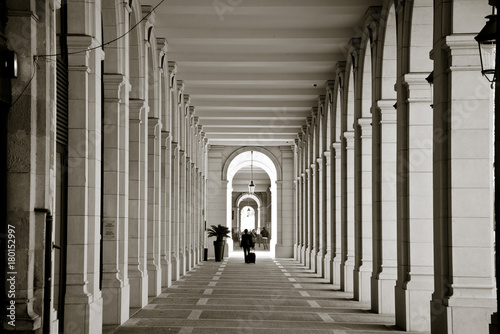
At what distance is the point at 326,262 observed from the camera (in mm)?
25516

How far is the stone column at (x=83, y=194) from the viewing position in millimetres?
10953

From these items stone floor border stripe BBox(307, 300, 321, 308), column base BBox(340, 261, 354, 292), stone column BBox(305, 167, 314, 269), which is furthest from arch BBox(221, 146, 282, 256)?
stone floor border stripe BBox(307, 300, 321, 308)

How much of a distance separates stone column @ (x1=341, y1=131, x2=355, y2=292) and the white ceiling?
9.72 ft

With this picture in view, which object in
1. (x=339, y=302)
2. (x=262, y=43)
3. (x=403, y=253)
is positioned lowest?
(x=339, y=302)

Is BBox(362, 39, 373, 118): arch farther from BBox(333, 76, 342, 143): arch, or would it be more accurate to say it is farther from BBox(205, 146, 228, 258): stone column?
BBox(205, 146, 228, 258): stone column

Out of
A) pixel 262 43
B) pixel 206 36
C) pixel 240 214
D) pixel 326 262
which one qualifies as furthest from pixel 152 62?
pixel 240 214

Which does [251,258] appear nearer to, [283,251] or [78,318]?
[283,251]

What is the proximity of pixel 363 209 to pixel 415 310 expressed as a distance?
544 cm

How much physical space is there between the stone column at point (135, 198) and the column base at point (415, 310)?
19.7 feet

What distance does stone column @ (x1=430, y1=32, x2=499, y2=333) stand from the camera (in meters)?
10.6

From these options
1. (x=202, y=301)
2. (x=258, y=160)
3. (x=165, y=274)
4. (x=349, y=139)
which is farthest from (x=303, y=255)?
(x=202, y=301)

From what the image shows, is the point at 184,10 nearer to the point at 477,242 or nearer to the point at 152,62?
the point at 152,62

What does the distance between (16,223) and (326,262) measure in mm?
17977

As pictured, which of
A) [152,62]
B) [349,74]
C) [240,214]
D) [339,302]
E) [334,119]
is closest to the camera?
[339,302]
